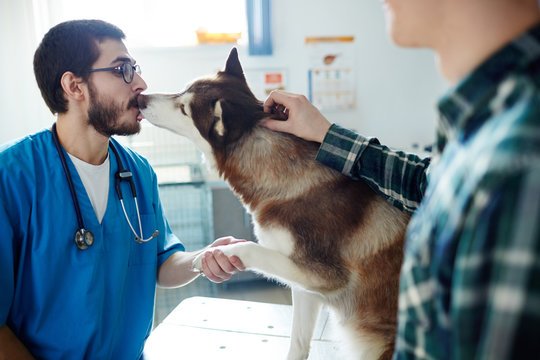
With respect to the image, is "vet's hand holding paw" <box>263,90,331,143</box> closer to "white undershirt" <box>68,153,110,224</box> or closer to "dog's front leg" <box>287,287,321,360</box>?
"dog's front leg" <box>287,287,321,360</box>

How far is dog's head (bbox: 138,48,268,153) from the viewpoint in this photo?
1.17 metres

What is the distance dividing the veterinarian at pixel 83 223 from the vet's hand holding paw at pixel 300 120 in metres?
0.39

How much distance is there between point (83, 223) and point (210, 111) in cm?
49

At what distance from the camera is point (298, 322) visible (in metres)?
1.20

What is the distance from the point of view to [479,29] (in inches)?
17.6

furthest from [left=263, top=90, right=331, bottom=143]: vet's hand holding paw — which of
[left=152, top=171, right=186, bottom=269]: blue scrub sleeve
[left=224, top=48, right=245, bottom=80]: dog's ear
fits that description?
[left=152, top=171, right=186, bottom=269]: blue scrub sleeve

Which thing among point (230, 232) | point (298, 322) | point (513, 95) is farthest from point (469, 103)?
point (230, 232)

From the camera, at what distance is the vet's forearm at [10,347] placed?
1014 millimetres

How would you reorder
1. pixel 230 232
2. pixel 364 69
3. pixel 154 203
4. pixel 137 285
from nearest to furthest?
pixel 137 285 < pixel 154 203 < pixel 230 232 < pixel 364 69

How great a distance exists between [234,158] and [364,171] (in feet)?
1.23

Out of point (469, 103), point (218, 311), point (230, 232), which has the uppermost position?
point (469, 103)

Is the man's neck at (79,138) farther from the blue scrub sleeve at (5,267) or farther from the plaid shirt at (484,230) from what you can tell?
the plaid shirt at (484,230)

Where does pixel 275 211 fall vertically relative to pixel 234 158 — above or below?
below

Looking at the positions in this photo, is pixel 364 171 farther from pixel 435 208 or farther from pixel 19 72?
pixel 19 72
